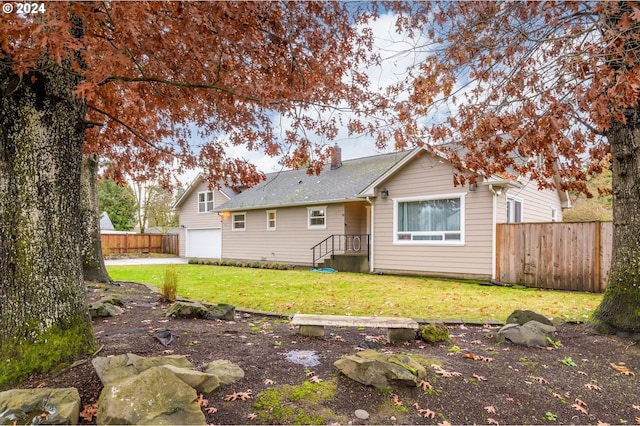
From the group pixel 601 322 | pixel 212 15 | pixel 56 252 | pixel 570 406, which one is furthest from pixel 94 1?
pixel 601 322

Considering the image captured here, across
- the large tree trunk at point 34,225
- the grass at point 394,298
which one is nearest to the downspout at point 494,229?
the grass at point 394,298

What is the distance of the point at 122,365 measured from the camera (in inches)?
120

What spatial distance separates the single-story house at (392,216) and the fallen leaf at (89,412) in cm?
612

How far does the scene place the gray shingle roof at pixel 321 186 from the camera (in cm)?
1605

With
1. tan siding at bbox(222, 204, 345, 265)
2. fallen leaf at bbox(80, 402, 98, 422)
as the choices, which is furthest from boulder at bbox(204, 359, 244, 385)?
tan siding at bbox(222, 204, 345, 265)

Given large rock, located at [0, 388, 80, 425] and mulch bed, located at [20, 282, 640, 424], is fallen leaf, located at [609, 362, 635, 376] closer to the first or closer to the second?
mulch bed, located at [20, 282, 640, 424]

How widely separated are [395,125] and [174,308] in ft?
13.5

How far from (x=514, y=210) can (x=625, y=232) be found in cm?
882

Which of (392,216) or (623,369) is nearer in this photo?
(623,369)

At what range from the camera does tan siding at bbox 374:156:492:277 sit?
11.4 meters

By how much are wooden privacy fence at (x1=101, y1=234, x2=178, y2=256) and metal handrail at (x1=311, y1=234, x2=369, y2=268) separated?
17.2 metres

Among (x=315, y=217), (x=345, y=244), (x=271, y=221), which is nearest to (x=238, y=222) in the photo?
(x=271, y=221)

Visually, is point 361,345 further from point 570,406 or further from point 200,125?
point 200,125

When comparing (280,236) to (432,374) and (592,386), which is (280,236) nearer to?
(432,374)
